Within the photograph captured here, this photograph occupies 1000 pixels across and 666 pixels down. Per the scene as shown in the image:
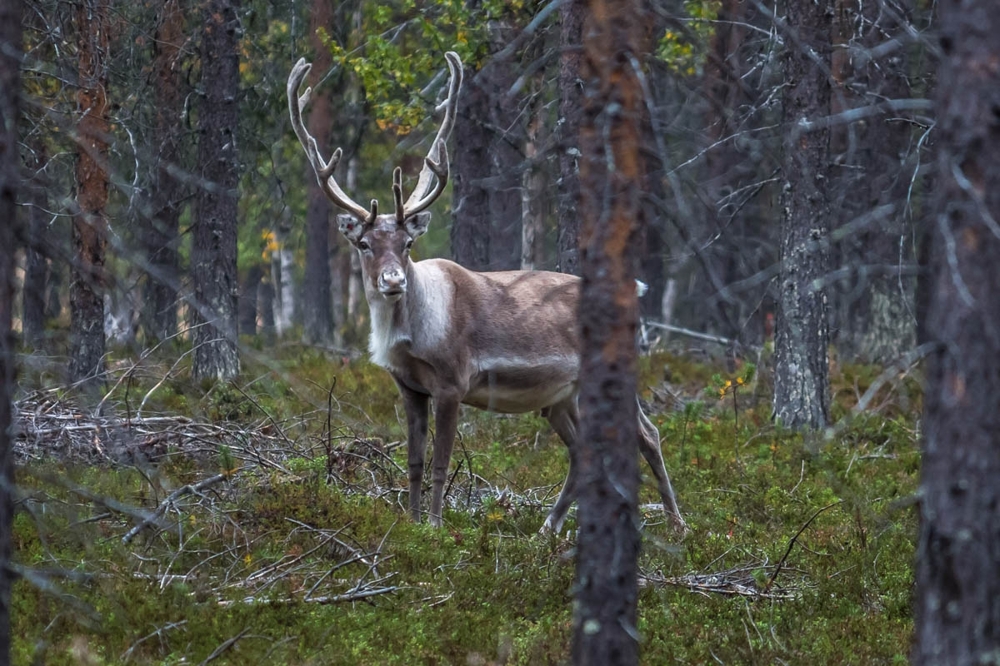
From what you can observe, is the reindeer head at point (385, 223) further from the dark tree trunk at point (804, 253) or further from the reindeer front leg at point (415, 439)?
the dark tree trunk at point (804, 253)

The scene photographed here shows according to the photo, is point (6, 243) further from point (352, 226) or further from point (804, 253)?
point (804, 253)

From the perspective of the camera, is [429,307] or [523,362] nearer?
[429,307]

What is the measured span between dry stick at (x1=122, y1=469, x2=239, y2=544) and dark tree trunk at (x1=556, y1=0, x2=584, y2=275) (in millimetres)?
3736

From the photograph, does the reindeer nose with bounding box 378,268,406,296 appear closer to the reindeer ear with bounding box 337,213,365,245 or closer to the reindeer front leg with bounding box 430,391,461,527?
the reindeer ear with bounding box 337,213,365,245

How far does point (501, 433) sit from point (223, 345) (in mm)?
3555

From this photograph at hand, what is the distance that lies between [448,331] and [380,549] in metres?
2.07

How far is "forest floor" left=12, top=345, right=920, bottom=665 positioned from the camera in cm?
589

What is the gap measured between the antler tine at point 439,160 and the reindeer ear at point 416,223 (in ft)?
0.14

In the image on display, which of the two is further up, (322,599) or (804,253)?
(804,253)

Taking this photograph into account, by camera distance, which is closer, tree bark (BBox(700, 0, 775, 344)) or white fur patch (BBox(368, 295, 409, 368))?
white fur patch (BBox(368, 295, 409, 368))

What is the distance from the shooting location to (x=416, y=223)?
8.88m

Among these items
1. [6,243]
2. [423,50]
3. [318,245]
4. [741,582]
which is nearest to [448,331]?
[741,582]

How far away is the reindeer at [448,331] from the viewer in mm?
8523

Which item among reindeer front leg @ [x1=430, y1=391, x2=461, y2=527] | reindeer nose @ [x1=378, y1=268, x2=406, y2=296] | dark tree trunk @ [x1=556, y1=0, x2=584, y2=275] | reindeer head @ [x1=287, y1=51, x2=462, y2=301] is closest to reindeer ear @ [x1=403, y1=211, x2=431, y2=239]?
reindeer head @ [x1=287, y1=51, x2=462, y2=301]
